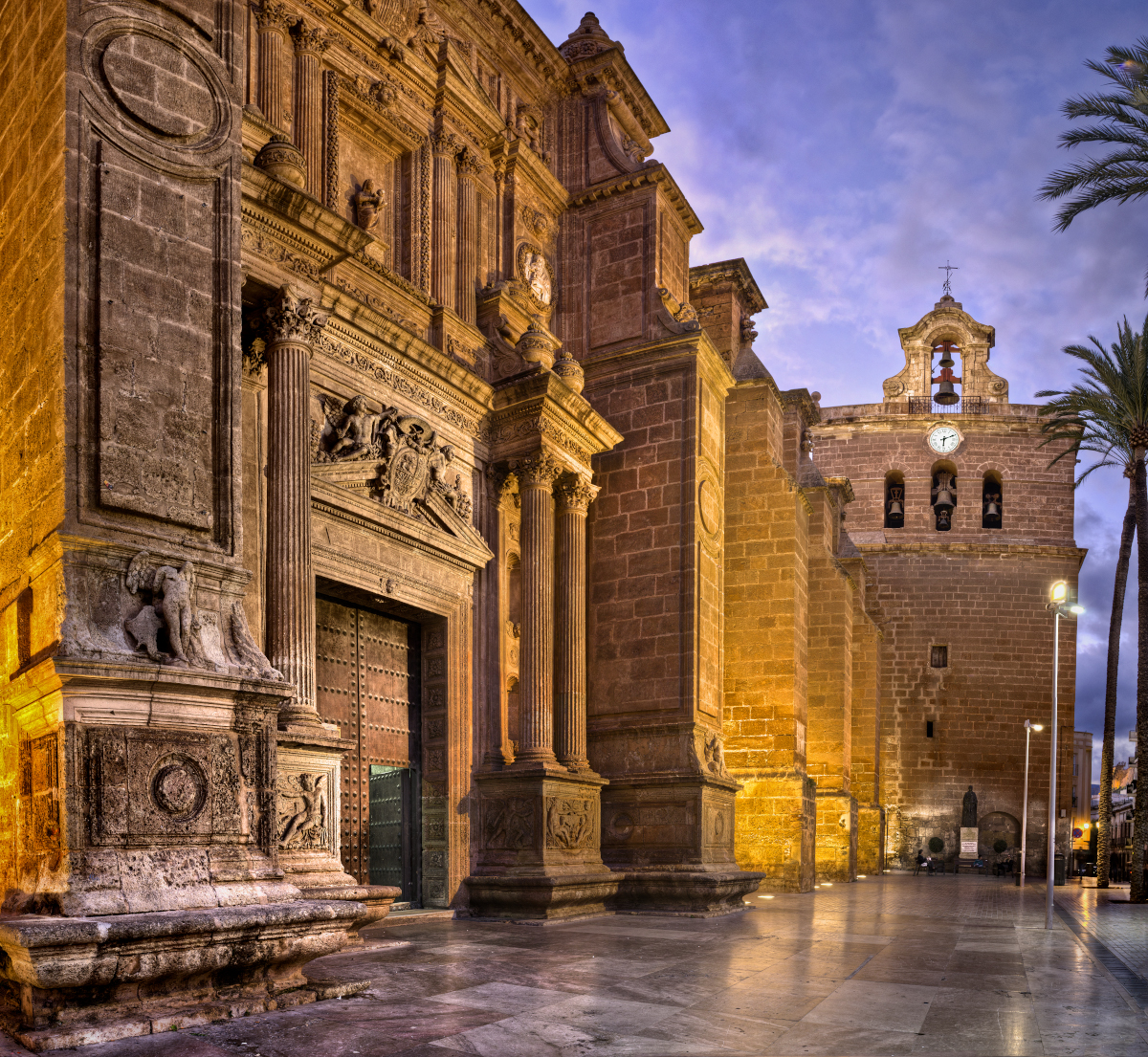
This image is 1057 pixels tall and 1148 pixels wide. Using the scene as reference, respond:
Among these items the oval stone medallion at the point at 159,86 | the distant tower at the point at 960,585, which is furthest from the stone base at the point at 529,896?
the distant tower at the point at 960,585

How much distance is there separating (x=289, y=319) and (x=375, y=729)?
5.08 m

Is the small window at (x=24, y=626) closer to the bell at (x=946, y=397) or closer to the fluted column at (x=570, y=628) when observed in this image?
the fluted column at (x=570, y=628)

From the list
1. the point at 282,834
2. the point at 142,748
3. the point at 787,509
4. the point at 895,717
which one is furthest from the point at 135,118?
the point at 895,717

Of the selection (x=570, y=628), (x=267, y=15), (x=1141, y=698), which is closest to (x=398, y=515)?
(x=570, y=628)

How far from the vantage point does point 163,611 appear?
22.3 feet

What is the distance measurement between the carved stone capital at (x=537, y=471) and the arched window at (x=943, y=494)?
31152mm

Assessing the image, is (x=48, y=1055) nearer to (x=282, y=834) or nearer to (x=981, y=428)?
(x=282, y=834)

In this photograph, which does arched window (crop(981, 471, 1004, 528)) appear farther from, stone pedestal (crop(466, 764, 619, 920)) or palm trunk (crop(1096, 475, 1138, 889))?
stone pedestal (crop(466, 764, 619, 920))

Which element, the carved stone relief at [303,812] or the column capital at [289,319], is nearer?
the carved stone relief at [303,812]

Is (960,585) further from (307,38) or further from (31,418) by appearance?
(31,418)

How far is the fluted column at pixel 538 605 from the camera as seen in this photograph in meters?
14.4

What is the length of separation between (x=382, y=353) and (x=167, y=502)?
6228mm

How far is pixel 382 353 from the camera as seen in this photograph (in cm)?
1310

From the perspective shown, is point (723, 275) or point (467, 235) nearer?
point (467, 235)
